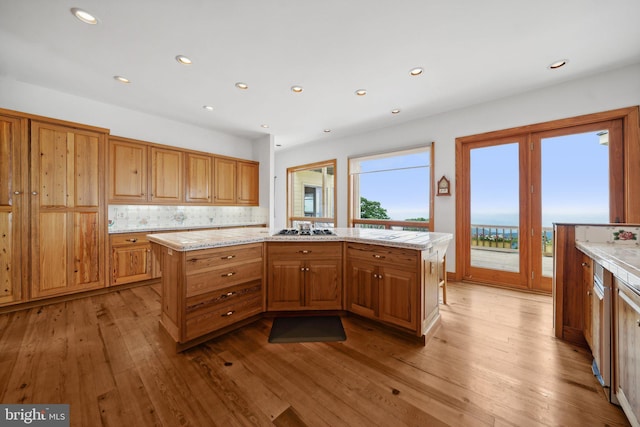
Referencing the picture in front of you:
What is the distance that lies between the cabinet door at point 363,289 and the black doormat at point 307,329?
0.27 m

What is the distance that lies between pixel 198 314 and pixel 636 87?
5090 mm

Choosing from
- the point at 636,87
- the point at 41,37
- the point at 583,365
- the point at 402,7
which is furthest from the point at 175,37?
the point at 636,87

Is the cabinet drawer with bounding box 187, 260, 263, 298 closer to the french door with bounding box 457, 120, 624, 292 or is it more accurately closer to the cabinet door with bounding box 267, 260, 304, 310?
the cabinet door with bounding box 267, 260, 304, 310

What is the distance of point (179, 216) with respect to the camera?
4535mm

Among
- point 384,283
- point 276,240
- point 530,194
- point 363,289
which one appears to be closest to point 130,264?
point 276,240

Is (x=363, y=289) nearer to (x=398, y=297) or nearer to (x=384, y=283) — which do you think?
(x=384, y=283)

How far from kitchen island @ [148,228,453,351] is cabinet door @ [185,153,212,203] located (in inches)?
88.0

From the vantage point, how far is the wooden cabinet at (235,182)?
15.7ft

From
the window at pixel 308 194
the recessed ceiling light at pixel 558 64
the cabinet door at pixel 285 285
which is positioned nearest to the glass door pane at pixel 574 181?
the recessed ceiling light at pixel 558 64

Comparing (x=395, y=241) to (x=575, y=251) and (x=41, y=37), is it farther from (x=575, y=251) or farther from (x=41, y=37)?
(x=41, y=37)

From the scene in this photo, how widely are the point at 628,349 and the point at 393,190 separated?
3666mm

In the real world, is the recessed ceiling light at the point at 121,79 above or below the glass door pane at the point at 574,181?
above

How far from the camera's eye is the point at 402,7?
5.99ft

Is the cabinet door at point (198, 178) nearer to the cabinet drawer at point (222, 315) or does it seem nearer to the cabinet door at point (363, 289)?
the cabinet drawer at point (222, 315)
